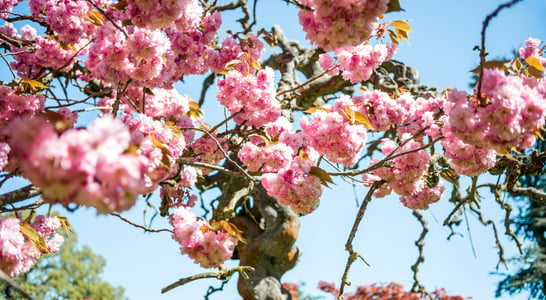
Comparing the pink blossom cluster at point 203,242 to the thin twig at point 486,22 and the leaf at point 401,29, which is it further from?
the leaf at point 401,29

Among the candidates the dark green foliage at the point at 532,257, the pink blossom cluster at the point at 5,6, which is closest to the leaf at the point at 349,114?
the pink blossom cluster at the point at 5,6

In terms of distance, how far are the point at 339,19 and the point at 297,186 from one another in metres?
0.70

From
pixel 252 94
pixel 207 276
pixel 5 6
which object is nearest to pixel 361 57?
pixel 252 94

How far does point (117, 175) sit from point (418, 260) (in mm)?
3780

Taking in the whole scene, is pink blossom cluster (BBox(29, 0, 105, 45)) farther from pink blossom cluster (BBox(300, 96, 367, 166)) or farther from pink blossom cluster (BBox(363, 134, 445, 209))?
pink blossom cluster (BBox(363, 134, 445, 209))

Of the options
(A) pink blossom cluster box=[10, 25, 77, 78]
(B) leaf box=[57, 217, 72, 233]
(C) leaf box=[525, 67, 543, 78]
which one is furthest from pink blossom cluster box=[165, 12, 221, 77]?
(C) leaf box=[525, 67, 543, 78]

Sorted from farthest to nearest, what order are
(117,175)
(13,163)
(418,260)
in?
(418,260) → (13,163) → (117,175)

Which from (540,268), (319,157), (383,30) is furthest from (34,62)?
(540,268)

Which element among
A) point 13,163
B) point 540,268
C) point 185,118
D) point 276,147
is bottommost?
point 13,163

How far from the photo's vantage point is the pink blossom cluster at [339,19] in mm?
1346

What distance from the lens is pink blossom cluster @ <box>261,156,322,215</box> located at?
5.81ft

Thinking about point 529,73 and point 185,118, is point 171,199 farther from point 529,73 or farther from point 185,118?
point 529,73

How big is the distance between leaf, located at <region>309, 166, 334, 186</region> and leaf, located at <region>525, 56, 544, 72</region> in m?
0.82

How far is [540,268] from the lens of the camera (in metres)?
11.3
